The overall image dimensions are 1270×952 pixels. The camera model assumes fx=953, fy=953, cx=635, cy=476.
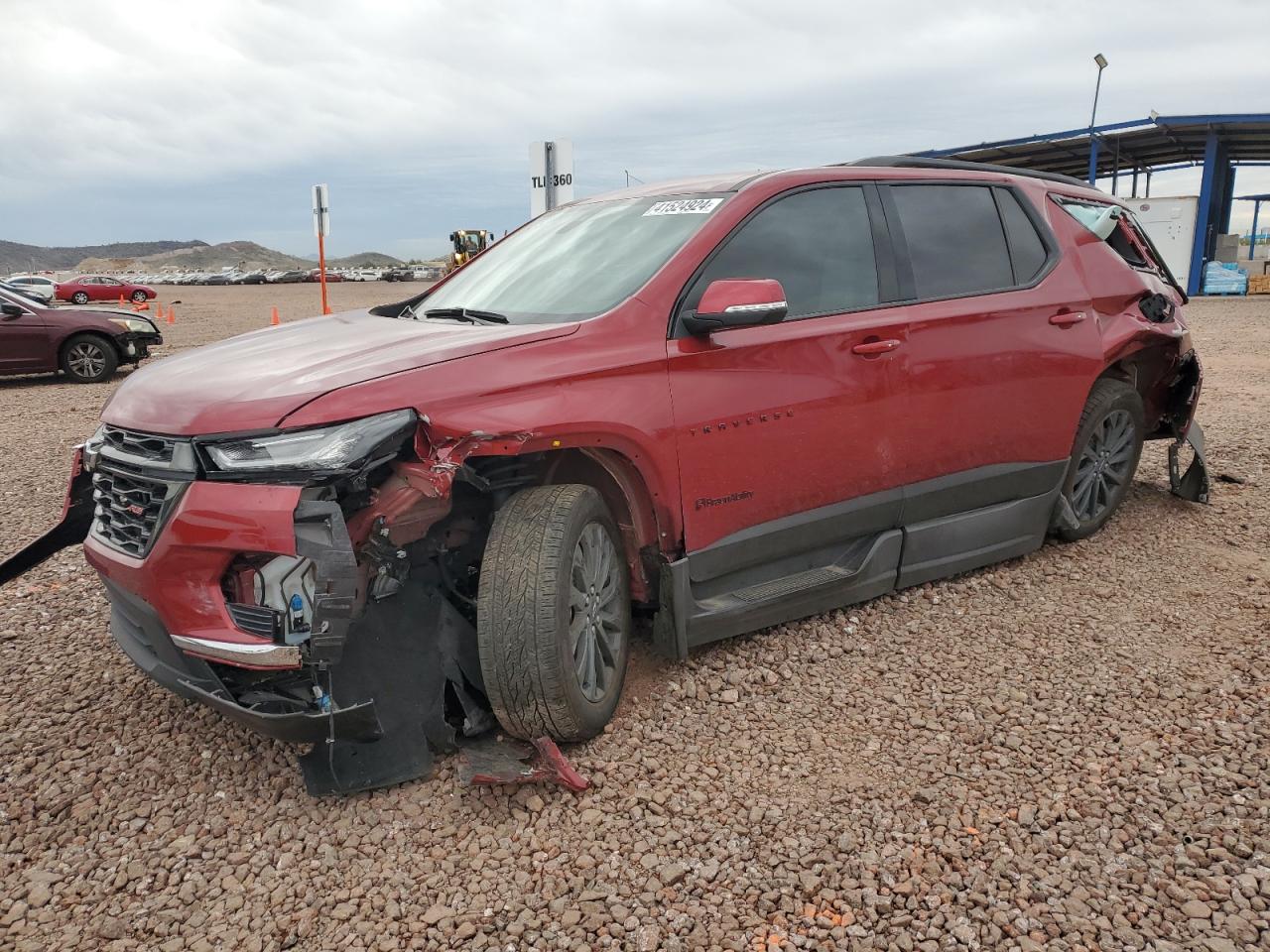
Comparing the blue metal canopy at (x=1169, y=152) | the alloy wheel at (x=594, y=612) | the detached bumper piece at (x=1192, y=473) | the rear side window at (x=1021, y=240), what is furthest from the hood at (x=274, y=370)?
the blue metal canopy at (x=1169, y=152)

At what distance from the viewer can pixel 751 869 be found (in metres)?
2.57

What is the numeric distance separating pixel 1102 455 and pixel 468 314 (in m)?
3.39

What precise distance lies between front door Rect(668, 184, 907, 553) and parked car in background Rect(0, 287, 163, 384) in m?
12.1

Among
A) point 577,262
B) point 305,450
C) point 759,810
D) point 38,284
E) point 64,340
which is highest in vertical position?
point 577,262

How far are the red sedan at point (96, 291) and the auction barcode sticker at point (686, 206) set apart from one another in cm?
3720

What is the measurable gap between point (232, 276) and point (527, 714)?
2656 inches

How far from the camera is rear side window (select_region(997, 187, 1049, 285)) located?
4414mm

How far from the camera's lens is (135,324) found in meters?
13.3

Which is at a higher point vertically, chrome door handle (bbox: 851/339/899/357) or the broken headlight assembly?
chrome door handle (bbox: 851/339/899/357)

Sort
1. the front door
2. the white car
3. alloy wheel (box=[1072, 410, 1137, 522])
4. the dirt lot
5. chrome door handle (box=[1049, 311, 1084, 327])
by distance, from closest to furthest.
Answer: the dirt lot → the front door → chrome door handle (box=[1049, 311, 1084, 327]) → alloy wheel (box=[1072, 410, 1137, 522]) → the white car

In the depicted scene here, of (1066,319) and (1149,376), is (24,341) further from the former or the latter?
(1149,376)

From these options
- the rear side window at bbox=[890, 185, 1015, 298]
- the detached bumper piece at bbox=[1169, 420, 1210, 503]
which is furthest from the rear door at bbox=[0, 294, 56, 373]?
the detached bumper piece at bbox=[1169, 420, 1210, 503]

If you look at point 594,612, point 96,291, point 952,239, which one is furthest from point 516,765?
point 96,291

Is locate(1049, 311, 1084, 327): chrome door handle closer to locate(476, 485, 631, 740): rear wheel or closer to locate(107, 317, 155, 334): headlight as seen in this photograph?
locate(476, 485, 631, 740): rear wheel
